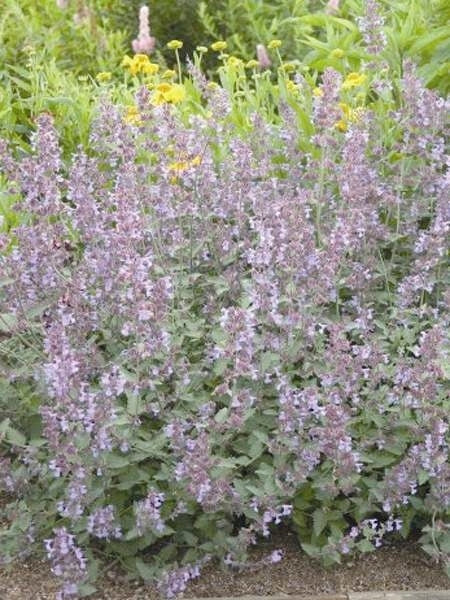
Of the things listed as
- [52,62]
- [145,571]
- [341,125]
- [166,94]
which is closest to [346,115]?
[341,125]

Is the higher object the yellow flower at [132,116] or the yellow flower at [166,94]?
the yellow flower at [166,94]

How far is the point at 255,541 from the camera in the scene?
3.10 metres

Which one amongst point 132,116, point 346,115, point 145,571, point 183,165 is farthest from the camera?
point 132,116

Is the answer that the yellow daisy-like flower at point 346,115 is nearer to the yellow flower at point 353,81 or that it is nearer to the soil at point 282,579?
the yellow flower at point 353,81

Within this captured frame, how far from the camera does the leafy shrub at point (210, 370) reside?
117 inches

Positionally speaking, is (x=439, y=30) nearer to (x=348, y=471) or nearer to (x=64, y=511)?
(x=348, y=471)

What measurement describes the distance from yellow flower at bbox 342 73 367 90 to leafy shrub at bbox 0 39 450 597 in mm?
604

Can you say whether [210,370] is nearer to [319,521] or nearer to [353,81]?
[319,521]

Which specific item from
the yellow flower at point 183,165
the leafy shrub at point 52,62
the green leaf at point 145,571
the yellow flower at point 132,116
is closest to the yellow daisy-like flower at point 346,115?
the yellow flower at point 183,165

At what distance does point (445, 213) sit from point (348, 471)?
0.97m

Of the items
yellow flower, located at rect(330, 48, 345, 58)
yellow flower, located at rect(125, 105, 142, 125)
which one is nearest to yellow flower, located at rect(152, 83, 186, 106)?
yellow flower, located at rect(125, 105, 142, 125)

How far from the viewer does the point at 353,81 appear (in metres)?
4.39

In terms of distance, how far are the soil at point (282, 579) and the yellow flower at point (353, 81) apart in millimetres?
1901

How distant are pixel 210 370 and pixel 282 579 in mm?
652
